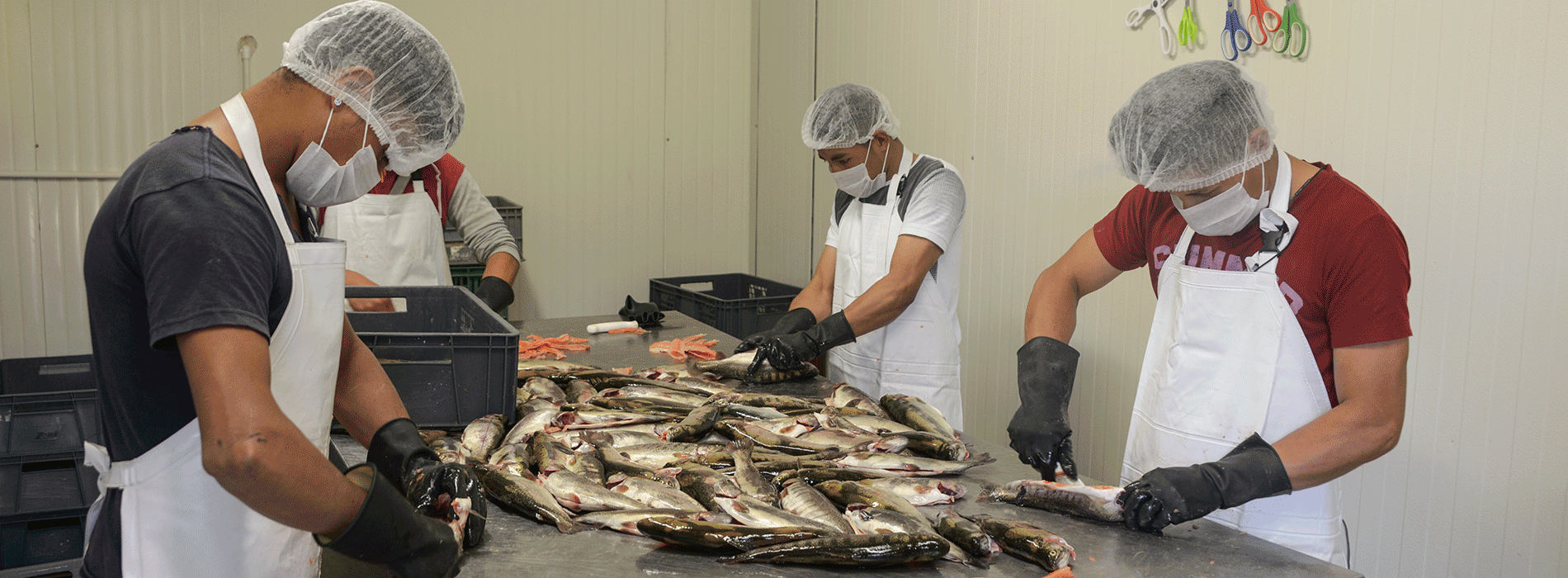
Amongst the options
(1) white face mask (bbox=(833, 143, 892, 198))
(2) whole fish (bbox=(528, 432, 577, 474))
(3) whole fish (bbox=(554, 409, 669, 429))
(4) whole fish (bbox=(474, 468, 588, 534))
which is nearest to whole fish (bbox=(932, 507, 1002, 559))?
(4) whole fish (bbox=(474, 468, 588, 534))

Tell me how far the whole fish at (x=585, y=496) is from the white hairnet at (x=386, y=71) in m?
0.76

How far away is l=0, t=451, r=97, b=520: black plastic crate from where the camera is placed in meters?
2.54

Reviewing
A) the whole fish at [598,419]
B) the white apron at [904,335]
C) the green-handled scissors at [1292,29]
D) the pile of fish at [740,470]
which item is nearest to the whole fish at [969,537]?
the pile of fish at [740,470]

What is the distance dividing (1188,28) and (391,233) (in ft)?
10.6

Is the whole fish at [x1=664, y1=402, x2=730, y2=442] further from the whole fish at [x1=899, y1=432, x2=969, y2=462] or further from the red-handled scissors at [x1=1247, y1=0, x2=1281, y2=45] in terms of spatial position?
the red-handled scissors at [x1=1247, y1=0, x2=1281, y2=45]

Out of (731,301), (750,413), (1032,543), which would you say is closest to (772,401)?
(750,413)

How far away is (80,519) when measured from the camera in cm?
262

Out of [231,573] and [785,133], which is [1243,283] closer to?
[231,573]

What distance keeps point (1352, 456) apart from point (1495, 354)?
103 cm

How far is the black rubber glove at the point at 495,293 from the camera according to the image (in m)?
4.04

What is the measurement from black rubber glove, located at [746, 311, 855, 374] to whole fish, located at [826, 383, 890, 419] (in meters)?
0.28

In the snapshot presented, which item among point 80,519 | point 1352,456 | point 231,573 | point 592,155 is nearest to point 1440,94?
point 1352,456

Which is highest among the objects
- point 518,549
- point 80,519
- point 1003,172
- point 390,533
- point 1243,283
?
point 1003,172

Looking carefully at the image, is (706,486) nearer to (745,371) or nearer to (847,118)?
(745,371)
